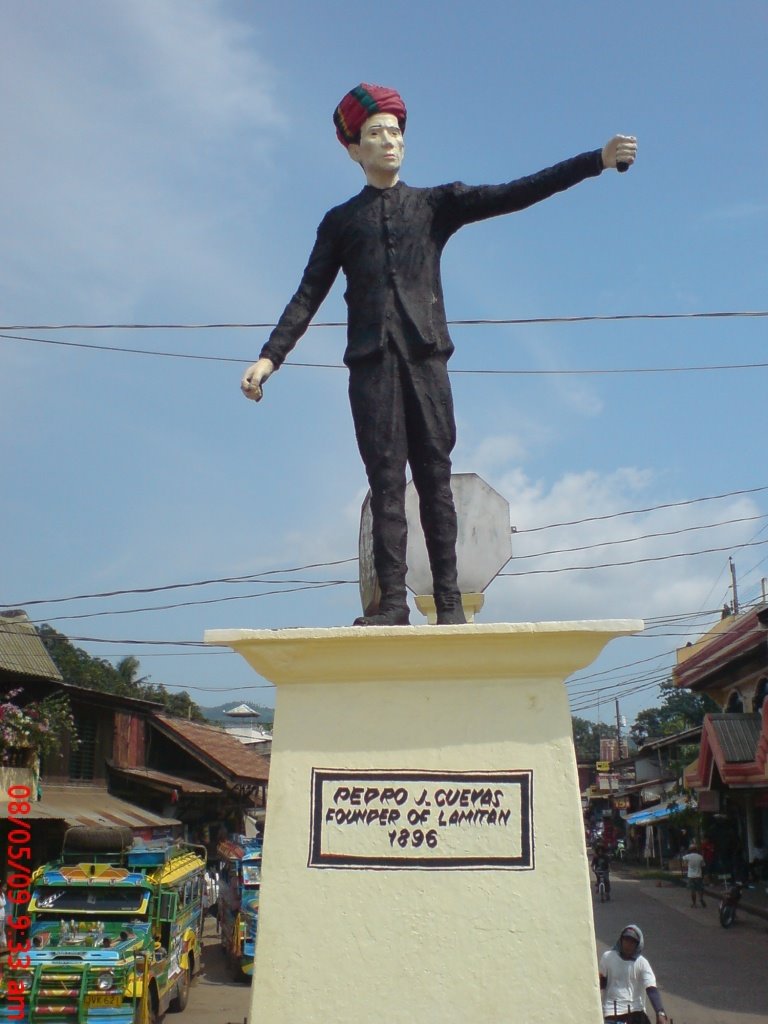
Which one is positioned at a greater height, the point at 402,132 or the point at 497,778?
the point at 402,132

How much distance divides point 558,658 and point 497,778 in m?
0.37

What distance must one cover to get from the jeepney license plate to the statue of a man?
827 cm

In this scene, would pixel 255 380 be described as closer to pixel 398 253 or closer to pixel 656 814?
pixel 398 253

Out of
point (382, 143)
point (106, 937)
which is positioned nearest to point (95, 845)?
point (106, 937)

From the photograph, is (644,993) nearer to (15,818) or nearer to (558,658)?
(558,658)

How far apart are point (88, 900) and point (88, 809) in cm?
738

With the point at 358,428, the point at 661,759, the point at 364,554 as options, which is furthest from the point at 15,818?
the point at 661,759

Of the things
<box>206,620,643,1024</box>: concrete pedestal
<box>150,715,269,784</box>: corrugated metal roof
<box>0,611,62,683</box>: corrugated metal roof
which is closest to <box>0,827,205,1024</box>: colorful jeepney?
<box>0,611,62,683</box>: corrugated metal roof

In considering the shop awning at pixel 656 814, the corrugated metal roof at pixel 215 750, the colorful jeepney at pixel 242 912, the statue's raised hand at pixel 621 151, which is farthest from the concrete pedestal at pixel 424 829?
the shop awning at pixel 656 814

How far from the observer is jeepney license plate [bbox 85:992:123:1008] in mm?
9570

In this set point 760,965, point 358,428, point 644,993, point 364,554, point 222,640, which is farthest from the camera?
point 760,965

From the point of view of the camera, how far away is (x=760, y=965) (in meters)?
14.5

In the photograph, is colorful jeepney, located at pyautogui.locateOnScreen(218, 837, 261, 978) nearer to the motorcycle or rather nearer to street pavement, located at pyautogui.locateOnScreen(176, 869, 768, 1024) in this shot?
street pavement, located at pyautogui.locateOnScreen(176, 869, 768, 1024)

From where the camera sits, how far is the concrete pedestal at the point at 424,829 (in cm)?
260
